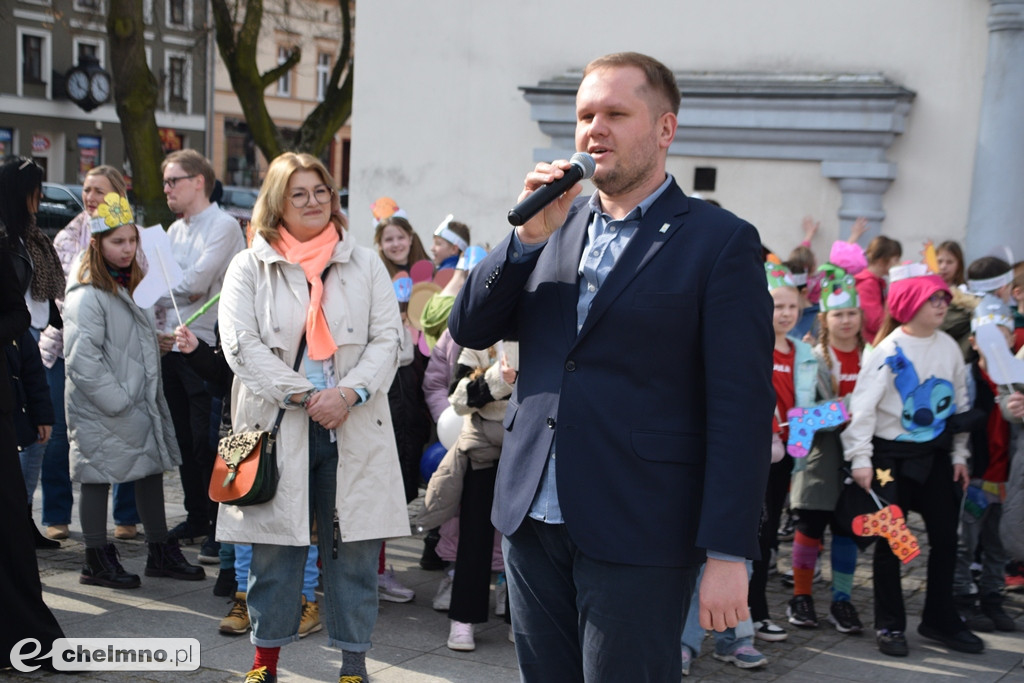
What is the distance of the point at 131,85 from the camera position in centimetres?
1777

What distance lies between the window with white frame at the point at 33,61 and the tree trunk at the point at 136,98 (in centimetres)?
2456

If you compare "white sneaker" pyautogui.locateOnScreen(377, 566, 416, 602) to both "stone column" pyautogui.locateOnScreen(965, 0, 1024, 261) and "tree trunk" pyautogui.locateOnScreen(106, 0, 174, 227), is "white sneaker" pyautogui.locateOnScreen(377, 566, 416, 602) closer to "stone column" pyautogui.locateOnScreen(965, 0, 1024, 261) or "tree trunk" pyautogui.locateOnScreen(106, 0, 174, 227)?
"stone column" pyautogui.locateOnScreen(965, 0, 1024, 261)

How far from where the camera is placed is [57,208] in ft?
59.3

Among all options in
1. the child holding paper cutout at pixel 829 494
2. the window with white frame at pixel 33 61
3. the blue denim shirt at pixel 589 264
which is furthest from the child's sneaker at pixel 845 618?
the window with white frame at pixel 33 61

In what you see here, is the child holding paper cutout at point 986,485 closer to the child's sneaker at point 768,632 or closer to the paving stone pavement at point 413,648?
the paving stone pavement at point 413,648

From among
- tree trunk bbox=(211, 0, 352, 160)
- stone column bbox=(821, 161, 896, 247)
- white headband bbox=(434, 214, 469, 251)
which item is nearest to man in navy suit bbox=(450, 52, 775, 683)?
white headband bbox=(434, 214, 469, 251)

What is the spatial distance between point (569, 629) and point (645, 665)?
0.25 m

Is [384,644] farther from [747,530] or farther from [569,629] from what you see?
[747,530]

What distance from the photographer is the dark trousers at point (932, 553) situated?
17.6 feet

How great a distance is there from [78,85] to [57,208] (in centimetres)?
2312

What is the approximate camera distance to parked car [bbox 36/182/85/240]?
16.1 meters

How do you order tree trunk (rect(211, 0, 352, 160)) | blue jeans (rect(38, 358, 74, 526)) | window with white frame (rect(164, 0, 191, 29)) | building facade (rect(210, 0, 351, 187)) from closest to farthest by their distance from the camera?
blue jeans (rect(38, 358, 74, 526)), tree trunk (rect(211, 0, 352, 160)), window with white frame (rect(164, 0, 191, 29)), building facade (rect(210, 0, 351, 187))

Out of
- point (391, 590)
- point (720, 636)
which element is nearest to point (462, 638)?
point (391, 590)

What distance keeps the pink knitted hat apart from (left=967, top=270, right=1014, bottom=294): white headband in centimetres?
104
